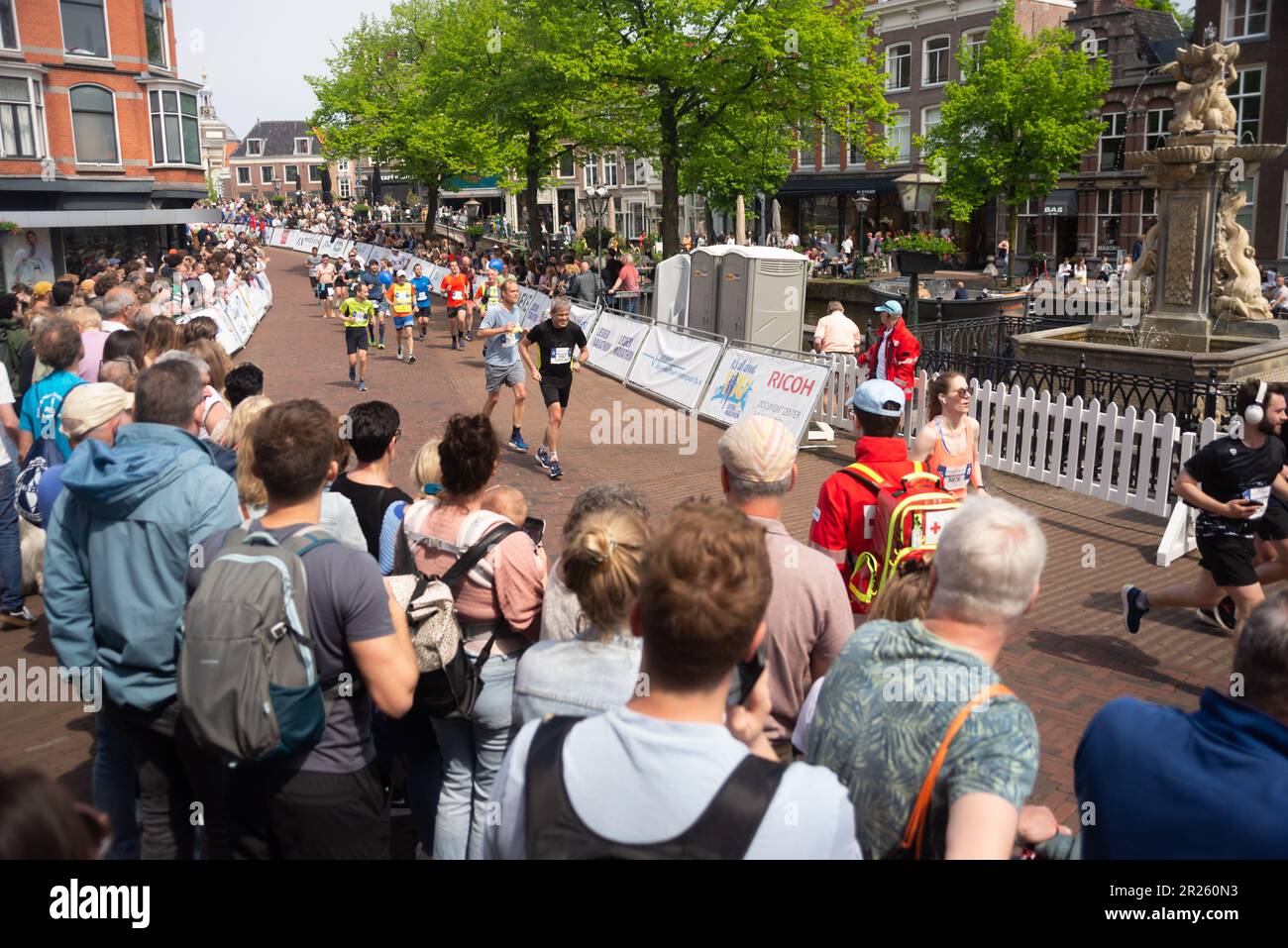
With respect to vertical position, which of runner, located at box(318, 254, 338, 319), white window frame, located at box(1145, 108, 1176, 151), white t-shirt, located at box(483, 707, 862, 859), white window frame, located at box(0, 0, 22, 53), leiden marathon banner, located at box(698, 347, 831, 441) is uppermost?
white window frame, located at box(0, 0, 22, 53)

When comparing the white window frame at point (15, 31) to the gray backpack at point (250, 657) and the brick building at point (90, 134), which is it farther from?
the gray backpack at point (250, 657)

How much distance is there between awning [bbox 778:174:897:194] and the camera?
4869 cm

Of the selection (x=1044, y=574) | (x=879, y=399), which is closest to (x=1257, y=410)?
(x=1044, y=574)

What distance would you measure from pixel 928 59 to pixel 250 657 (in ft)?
164

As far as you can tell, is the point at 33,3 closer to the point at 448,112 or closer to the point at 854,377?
the point at 448,112

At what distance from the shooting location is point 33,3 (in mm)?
29469

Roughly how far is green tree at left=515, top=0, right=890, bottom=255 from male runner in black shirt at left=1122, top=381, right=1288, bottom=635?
62.4 feet

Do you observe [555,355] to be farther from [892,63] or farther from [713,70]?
[892,63]

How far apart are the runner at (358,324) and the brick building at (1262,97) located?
30.8 meters

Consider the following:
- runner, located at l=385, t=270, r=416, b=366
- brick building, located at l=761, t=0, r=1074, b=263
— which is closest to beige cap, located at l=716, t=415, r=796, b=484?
runner, located at l=385, t=270, r=416, b=366

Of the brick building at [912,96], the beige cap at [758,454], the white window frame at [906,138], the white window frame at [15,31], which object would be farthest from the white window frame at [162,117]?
the beige cap at [758,454]

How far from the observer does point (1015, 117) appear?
35.8 metres

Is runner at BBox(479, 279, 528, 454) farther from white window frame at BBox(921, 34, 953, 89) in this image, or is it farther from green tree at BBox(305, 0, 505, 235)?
white window frame at BBox(921, 34, 953, 89)
